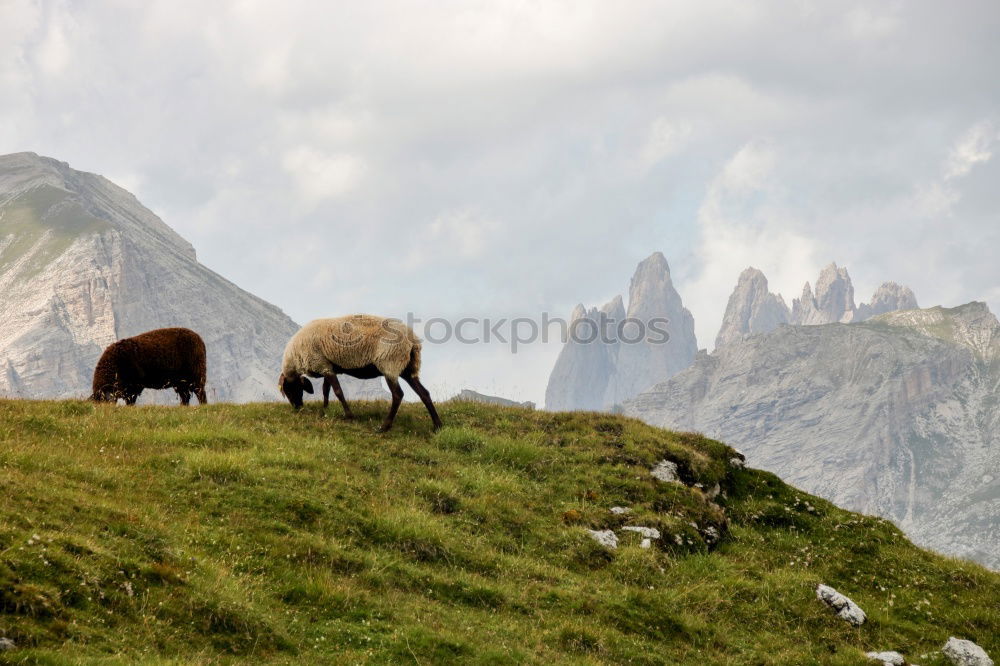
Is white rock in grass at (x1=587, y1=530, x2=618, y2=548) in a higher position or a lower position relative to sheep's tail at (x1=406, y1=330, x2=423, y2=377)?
lower

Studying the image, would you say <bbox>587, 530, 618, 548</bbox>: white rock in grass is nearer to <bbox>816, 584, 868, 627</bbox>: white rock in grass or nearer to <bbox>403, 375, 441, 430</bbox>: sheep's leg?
<bbox>816, 584, 868, 627</bbox>: white rock in grass

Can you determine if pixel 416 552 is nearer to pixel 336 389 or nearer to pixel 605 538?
pixel 605 538

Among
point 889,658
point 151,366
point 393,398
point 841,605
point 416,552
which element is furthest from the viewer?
point 151,366

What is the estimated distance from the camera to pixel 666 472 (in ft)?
67.3

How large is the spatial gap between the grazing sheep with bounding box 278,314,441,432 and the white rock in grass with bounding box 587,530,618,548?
254 inches

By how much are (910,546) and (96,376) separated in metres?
22.4

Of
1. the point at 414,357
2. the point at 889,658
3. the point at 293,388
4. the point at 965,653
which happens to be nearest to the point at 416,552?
the point at 414,357

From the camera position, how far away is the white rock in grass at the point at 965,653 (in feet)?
47.4

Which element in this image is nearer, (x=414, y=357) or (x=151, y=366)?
(x=414, y=357)

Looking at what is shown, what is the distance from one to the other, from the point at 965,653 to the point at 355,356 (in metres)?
15.3

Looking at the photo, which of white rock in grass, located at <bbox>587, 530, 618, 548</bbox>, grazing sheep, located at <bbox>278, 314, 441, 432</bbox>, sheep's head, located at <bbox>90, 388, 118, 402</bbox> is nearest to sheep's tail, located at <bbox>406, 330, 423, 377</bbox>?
grazing sheep, located at <bbox>278, 314, 441, 432</bbox>

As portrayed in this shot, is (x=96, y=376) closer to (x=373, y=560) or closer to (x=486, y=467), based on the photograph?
(x=486, y=467)

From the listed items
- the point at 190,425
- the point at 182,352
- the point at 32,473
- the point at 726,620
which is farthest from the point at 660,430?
the point at 32,473

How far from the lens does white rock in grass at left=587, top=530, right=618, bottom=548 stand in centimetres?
1664
